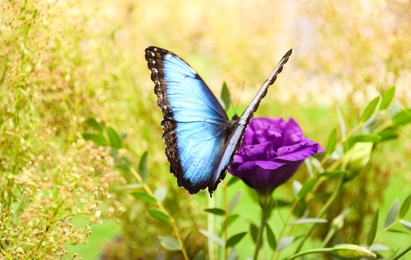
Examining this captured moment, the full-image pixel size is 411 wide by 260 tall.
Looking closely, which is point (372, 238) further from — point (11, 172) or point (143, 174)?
point (11, 172)

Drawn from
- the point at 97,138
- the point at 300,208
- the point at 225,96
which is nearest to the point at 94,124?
the point at 97,138

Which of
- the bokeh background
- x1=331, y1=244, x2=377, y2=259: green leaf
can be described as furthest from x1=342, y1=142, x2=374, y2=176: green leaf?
the bokeh background

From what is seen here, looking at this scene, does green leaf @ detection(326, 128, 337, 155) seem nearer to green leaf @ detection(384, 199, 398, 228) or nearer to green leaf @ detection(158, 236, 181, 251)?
green leaf @ detection(384, 199, 398, 228)

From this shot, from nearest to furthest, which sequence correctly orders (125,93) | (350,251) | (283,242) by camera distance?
(350,251), (283,242), (125,93)

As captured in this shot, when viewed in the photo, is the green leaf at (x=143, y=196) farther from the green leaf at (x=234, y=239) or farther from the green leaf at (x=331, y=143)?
the green leaf at (x=331, y=143)

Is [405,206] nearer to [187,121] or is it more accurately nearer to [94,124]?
[187,121]
